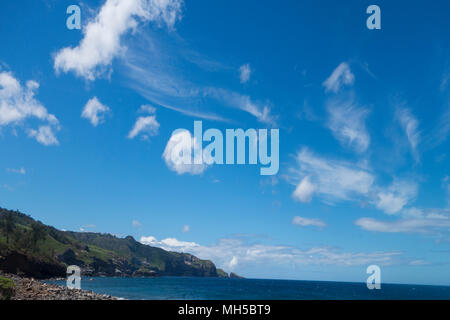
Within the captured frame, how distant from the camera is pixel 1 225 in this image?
17025cm
